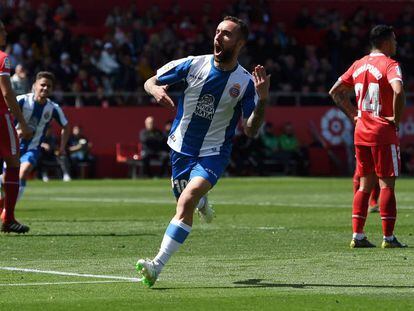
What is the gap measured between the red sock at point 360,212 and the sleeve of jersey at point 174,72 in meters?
3.61

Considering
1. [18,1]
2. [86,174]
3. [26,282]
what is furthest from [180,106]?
[18,1]

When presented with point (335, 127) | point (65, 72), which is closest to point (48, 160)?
point (65, 72)

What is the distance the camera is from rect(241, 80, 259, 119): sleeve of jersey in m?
11.3

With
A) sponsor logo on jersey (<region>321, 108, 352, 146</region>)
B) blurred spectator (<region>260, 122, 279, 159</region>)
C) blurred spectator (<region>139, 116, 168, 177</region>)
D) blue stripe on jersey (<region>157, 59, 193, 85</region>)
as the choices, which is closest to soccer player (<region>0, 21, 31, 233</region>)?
blue stripe on jersey (<region>157, 59, 193, 85</region>)

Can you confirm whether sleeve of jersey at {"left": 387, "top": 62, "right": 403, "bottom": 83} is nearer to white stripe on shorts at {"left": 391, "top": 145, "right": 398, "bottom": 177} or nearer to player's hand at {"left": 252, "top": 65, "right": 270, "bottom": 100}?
white stripe on shorts at {"left": 391, "top": 145, "right": 398, "bottom": 177}

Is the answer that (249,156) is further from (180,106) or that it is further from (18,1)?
(180,106)

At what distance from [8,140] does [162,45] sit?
24.1 meters

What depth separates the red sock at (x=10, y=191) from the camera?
16.2 metres

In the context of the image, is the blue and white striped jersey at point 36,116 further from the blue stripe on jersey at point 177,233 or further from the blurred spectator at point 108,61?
the blurred spectator at point 108,61

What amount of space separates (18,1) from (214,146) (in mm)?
30064

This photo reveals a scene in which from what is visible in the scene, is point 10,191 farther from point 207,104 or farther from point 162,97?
point 162,97

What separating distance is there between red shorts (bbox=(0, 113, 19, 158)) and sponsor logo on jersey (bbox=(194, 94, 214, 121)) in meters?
4.74

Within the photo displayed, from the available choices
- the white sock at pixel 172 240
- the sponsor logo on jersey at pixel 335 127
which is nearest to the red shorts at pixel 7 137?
the white sock at pixel 172 240

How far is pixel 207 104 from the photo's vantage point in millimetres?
11328
